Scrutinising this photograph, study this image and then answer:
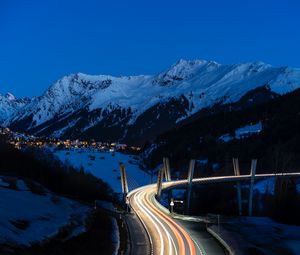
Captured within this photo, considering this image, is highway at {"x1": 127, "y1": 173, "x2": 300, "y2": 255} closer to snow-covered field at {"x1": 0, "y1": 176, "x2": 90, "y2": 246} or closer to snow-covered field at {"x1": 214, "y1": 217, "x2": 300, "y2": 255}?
snow-covered field at {"x1": 214, "y1": 217, "x2": 300, "y2": 255}

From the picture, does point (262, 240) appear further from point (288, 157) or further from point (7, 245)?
point (288, 157)

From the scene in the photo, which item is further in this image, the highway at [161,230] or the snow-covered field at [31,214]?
the highway at [161,230]

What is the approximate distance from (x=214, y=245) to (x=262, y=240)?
1266 cm

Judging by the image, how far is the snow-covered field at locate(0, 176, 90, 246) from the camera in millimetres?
45588

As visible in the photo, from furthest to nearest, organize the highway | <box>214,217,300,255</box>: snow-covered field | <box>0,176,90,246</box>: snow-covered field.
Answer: <box>214,217,300,255</box>: snow-covered field, the highway, <box>0,176,90,246</box>: snow-covered field

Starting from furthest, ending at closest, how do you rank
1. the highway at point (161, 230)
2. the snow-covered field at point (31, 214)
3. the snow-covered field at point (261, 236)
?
the snow-covered field at point (261, 236) < the highway at point (161, 230) < the snow-covered field at point (31, 214)

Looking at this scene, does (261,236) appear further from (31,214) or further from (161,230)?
(31,214)

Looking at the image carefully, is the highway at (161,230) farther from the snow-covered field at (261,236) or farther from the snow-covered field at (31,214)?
the snow-covered field at (31,214)

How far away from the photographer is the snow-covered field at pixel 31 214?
45588 millimetres

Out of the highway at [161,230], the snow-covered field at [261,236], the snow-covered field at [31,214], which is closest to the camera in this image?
the snow-covered field at [31,214]

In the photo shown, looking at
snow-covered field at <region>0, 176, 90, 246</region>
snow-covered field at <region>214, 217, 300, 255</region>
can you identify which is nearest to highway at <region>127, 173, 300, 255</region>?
snow-covered field at <region>214, 217, 300, 255</region>

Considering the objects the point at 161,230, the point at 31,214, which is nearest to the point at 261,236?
the point at 161,230

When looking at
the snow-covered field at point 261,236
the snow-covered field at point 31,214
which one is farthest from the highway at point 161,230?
the snow-covered field at point 31,214

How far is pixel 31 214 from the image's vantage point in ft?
187
